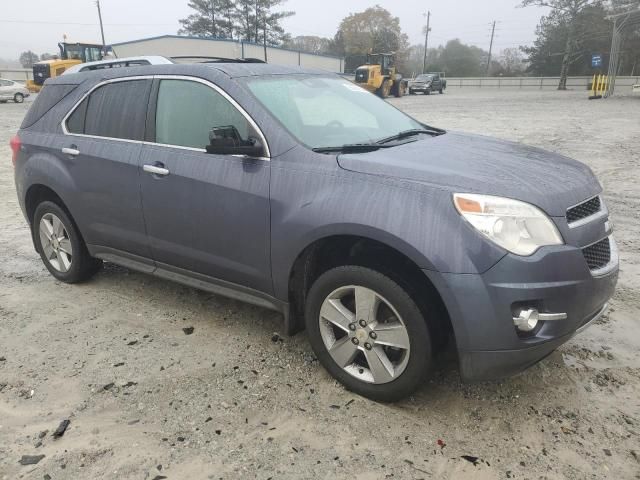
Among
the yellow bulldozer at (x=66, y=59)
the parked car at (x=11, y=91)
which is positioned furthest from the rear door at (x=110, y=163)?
the parked car at (x=11, y=91)

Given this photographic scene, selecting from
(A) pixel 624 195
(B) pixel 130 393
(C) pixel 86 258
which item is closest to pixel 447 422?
(B) pixel 130 393

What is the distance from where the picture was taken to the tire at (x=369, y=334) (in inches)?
104

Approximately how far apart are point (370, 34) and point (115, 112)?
84.0 metres

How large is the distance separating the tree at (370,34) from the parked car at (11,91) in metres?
57.8

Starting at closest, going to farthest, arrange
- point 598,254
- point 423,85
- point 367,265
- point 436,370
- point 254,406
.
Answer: point 598,254 < point 367,265 < point 254,406 < point 436,370 < point 423,85

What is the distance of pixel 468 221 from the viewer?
8.00 ft

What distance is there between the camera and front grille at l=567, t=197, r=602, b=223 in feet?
8.52

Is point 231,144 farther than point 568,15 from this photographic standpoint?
No

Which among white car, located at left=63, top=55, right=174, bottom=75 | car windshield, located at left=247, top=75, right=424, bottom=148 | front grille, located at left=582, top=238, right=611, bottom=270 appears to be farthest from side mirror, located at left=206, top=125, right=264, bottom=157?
front grille, located at left=582, top=238, right=611, bottom=270

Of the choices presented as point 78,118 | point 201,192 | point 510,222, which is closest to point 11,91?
point 78,118

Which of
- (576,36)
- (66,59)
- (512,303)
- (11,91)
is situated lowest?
(11,91)

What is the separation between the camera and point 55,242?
15.0 feet

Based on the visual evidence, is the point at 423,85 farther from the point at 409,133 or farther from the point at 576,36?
the point at 409,133

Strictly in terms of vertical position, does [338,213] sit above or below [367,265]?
above
